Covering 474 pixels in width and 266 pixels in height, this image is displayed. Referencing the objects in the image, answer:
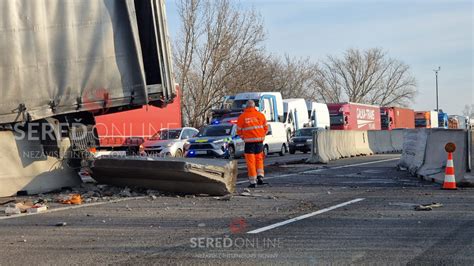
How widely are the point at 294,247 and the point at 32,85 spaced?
5.42 metres

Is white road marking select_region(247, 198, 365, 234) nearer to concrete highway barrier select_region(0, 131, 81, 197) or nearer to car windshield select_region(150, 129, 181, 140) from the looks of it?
concrete highway barrier select_region(0, 131, 81, 197)

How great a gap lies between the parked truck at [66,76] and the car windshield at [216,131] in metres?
12.3

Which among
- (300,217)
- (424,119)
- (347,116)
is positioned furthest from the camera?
(424,119)

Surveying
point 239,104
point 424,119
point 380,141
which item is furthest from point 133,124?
point 424,119

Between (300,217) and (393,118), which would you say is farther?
(393,118)

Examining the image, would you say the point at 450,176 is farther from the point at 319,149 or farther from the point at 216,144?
the point at 216,144

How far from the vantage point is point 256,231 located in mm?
6980

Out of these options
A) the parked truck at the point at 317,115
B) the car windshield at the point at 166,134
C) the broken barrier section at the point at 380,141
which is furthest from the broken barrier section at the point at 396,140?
the car windshield at the point at 166,134

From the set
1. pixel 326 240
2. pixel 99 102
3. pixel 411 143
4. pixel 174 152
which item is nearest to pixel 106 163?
pixel 99 102

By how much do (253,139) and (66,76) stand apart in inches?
162

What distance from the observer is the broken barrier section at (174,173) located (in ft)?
32.1

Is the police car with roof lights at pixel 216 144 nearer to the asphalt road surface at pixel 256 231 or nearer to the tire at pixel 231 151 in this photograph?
the tire at pixel 231 151

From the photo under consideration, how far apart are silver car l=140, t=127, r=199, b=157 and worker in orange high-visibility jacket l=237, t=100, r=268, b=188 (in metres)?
9.07

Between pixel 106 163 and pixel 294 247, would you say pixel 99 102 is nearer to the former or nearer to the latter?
pixel 106 163
